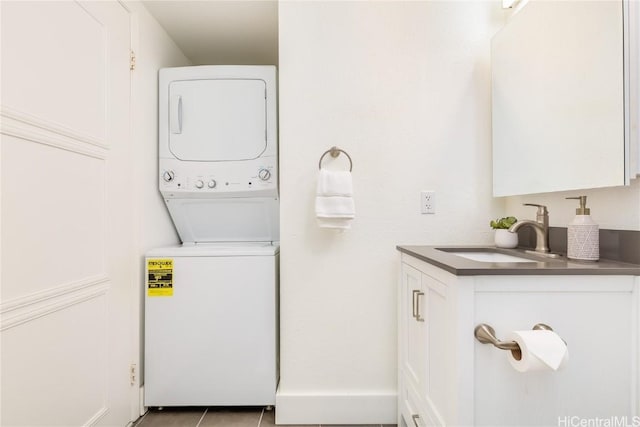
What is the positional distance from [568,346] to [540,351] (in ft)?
0.77

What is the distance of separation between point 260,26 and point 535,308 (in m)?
2.09

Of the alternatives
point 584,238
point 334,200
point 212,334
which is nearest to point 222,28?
point 334,200

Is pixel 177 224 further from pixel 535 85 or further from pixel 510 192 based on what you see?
pixel 535 85

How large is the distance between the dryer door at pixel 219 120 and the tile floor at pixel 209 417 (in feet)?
4.57

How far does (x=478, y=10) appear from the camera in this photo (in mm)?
1700

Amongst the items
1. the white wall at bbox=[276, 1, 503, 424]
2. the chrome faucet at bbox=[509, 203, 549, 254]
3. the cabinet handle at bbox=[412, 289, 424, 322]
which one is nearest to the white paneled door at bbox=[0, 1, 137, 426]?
the white wall at bbox=[276, 1, 503, 424]

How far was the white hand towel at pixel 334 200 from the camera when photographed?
5.21ft

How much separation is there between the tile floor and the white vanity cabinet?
93cm

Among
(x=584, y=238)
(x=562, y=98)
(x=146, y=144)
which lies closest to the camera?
(x=584, y=238)

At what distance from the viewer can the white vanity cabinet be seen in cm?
93

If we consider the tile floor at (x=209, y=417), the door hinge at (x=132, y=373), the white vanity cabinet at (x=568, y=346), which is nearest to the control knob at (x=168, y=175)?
the door hinge at (x=132, y=373)

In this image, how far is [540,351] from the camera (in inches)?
31.0

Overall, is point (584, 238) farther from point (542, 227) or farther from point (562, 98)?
point (562, 98)

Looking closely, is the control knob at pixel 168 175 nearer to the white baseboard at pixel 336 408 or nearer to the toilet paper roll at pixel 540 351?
the white baseboard at pixel 336 408
